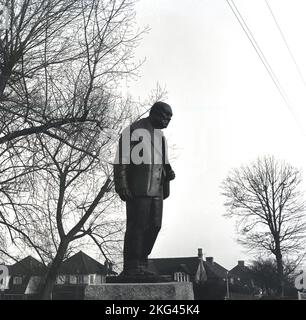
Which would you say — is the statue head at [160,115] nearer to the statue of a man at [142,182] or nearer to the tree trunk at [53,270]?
the statue of a man at [142,182]

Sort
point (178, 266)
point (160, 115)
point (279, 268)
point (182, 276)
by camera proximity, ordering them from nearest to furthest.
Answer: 1. point (160, 115)
2. point (279, 268)
3. point (182, 276)
4. point (178, 266)

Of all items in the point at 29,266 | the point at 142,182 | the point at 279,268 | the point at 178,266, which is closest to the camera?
the point at 142,182

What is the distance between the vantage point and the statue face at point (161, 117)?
609 centimetres

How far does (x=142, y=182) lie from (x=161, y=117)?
953 millimetres

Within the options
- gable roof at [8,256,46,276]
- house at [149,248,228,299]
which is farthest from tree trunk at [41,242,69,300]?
house at [149,248,228,299]

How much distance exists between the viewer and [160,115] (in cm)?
609

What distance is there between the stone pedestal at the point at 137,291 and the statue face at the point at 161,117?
211 centimetres

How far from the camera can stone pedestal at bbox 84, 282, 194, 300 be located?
5203 mm

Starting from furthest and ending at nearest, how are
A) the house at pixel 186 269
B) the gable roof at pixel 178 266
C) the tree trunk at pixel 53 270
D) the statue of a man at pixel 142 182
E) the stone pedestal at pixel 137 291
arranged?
the gable roof at pixel 178 266 < the house at pixel 186 269 < the tree trunk at pixel 53 270 < the statue of a man at pixel 142 182 < the stone pedestal at pixel 137 291

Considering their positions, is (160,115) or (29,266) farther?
(29,266)

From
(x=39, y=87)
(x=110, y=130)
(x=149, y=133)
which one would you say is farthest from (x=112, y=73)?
(x=149, y=133)

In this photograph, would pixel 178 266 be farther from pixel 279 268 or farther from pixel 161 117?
pixel 161 117

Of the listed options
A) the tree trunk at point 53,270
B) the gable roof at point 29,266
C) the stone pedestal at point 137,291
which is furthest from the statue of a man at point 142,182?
the tree trunk at point 53,270

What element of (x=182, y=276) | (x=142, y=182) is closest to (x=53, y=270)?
(x=142, y=182)
